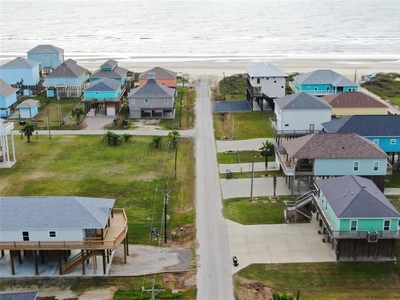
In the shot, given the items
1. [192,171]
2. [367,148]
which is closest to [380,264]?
[367,148]

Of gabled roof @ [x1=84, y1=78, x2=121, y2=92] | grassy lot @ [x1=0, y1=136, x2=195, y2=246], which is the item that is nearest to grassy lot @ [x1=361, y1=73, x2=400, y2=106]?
grassy lot @ [x1=0, y1=136, x2=195, y2=246]

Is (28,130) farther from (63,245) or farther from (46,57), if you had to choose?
(46,57)

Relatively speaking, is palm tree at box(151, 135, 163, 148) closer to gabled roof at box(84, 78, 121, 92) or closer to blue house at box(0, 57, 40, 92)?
gabled roof at box(84, 78, 121, 92)

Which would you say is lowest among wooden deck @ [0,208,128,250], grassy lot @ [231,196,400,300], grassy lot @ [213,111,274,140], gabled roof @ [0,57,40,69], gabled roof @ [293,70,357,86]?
grassy lot @ [231,196,400,300]

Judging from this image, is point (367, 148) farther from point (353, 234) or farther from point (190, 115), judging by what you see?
point (190, 115)

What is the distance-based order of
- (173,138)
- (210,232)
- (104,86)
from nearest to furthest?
(210,232) < (173,138) < (104,86)

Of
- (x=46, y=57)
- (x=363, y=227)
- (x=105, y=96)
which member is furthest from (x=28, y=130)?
(x=363, y=227)
